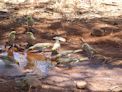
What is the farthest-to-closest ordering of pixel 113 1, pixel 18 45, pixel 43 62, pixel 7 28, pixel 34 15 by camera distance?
pixel 113 1
pixel 34 15
pixel 7 28
pixel 18 45
pixel 43 62

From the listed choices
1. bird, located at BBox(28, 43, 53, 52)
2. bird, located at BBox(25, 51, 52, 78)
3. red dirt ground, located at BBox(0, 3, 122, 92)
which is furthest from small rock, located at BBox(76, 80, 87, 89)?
bird, located at BBox(28, 43, 53, 52)

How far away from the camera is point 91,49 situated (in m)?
3.73

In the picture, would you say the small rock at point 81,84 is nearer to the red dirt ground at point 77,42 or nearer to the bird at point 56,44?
the red dirt ground at point 77,42

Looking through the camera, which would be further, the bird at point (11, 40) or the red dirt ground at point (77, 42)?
the bird at point (11, 40)

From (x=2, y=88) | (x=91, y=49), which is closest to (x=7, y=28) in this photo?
(x=91, y=49)

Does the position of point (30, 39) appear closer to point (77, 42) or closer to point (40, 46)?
point (40, 46)

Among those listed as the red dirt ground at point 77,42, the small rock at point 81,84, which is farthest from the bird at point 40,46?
the small rock at point 81,84

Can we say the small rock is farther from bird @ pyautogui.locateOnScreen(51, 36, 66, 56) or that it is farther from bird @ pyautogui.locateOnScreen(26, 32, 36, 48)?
bird @ pyautogui.locateOnScreen(26, 32, 36, 48)

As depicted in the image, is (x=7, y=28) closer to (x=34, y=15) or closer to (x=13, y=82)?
(x=34, y=15)

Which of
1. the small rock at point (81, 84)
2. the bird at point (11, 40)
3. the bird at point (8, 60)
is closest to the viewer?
the small rock at point (81, 84)

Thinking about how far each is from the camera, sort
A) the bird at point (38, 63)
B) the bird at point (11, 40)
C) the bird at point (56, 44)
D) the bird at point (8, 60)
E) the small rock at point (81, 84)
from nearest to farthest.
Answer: the small rock at point (81, 84), the bird at point (38, 63), the bird at point (8, 60), the bird at point (56, 44), the bird at point (11, 40)

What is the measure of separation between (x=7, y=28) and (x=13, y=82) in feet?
4.98

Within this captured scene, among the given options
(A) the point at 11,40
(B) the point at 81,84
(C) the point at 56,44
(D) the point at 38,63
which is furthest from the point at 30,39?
(B) the point at 81,84

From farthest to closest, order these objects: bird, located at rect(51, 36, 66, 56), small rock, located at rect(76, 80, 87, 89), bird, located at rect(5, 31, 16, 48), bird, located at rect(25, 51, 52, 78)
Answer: bird, located at rect(5, 31, 16, 48)
bird, located at rect(51, 36, 66, 56)
bird, located at rect(25, 51, 52, 78)
small rock, located at rect(76, 80, 87, 89)
